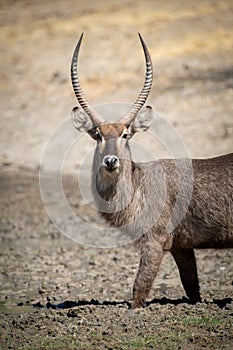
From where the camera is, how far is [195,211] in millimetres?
8656

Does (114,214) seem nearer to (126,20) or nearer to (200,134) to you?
(200,134)

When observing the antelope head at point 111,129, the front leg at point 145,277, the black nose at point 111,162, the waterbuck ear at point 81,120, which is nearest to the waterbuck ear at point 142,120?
the antelope head at point 111,129

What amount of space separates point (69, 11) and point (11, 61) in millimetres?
2938

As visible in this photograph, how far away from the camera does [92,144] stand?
17.7m

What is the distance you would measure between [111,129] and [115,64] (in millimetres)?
12717

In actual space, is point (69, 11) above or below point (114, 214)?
below

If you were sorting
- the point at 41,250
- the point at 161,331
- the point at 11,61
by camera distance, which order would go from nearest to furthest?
1. the point at 161,331
2. the point at 41,250
3. the point at 11,61

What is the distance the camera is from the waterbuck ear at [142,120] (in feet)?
29.6

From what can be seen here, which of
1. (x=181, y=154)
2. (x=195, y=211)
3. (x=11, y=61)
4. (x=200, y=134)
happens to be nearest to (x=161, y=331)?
(x=195, y=211)

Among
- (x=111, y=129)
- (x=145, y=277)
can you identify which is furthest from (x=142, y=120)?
(x=145, y=277)

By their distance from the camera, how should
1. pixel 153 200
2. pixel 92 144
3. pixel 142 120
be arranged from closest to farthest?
pixel 153 200
pixel 142 120
pixel 92 144

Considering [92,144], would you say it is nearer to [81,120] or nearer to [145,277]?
[81,120]

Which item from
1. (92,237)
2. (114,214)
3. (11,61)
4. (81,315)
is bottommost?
(11,61)

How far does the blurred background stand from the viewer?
1838cm
